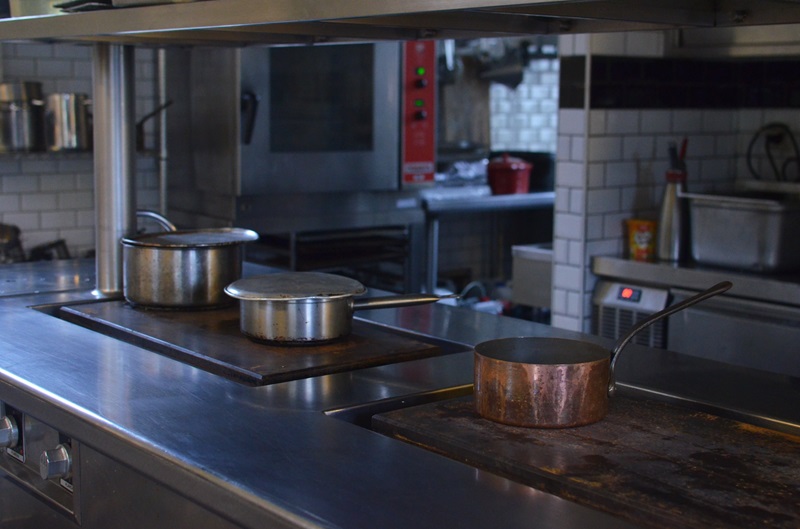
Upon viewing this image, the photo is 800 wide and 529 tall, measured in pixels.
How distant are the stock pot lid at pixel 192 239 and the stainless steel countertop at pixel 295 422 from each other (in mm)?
247

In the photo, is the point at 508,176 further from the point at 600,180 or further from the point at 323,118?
the point at 600,180

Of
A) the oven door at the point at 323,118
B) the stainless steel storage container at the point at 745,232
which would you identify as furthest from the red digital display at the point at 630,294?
the oven door at the point at 323,118

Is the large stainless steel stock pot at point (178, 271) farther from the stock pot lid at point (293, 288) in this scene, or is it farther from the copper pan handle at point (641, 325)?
the copper pan handle at point (641, 325)

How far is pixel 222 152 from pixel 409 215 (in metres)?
1.02

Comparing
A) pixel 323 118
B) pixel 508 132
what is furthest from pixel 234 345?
pixel 508 132

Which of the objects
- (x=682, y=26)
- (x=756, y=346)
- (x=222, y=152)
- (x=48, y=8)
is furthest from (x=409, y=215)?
(x=682, y=26)

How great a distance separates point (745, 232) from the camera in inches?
140

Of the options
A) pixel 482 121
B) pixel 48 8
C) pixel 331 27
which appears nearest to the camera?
pixel 331 27

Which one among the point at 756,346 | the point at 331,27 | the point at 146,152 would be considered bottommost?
the point at 756,346

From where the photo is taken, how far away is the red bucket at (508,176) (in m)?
5.68

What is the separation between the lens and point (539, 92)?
7023 mm

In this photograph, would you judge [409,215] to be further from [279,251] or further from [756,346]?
[756,346]

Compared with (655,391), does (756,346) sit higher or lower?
lower

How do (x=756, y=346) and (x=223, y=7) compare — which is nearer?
(x=223, y=7)
